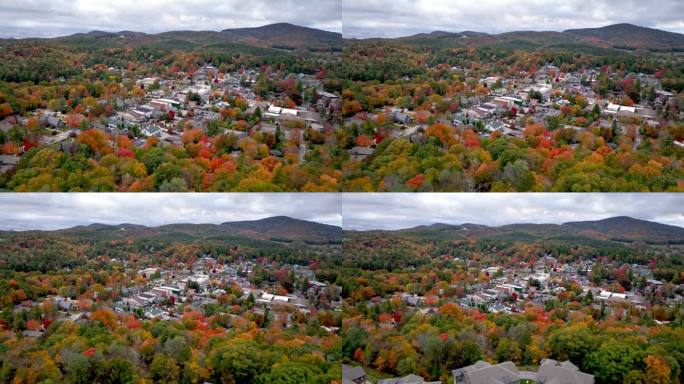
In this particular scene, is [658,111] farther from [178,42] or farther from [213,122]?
[178,42]

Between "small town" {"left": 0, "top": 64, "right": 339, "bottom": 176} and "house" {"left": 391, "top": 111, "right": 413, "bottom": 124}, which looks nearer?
"small town" {"left": 0, "top": 64, "right": 339, "bottom": 176}

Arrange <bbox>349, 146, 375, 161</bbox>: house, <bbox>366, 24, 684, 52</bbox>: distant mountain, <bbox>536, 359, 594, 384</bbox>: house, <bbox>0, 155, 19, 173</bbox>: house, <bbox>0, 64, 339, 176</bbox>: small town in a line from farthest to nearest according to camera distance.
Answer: <bbox>366, 24, 684, 52</bbox>: distant mountain → <bbox>349, 146, 375, 161</bbox>: house → <bbox>536, 359, 594, 384</bbox>: house → <bbox>0, 64, 339, 176</bbox>: small town → <bbox>0, 155, 19, 173</bbox>: house

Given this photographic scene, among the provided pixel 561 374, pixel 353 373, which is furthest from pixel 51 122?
pixel 561 374

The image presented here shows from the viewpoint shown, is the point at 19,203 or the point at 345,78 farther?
the point at 345,78

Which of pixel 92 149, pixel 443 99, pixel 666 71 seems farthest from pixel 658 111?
pixel 92 149

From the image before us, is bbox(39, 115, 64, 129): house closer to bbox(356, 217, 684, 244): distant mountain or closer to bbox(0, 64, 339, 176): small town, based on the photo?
bbox(0, 64, 339, 176): small town

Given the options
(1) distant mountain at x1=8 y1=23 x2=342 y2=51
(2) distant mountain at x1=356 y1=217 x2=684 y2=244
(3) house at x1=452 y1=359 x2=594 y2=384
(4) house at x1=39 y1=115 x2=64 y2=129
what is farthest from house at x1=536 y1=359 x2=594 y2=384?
(4) house at x1=39 y1=115 x2=64 y2=129

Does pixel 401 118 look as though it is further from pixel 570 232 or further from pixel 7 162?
pixel 7 162
